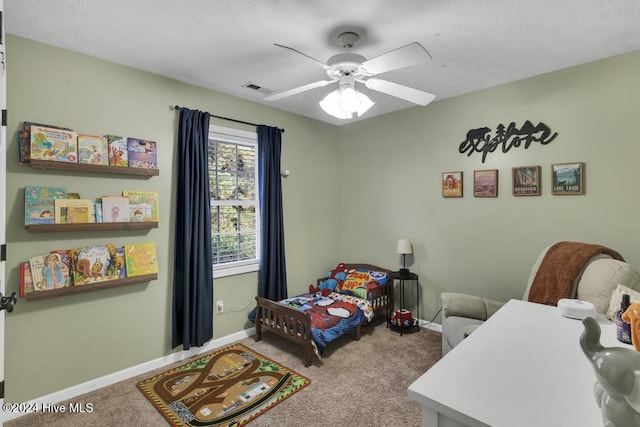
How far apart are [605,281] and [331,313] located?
80.6 inches

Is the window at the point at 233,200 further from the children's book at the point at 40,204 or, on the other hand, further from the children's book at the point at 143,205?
the children's book at the point at 40,204

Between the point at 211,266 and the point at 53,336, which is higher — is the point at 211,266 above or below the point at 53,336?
above

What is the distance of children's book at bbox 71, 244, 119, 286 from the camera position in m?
2.28

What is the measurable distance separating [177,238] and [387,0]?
241 centimetres

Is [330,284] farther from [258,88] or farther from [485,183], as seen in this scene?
[258,88]

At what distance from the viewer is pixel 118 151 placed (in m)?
2.47

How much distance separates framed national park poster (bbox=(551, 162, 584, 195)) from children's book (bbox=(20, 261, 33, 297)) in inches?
159

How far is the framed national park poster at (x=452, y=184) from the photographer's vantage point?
10.7 feet

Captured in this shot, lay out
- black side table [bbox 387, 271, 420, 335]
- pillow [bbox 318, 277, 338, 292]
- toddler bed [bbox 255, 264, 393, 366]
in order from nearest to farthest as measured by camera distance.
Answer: toddler bed [bbox 255, 264, 393, 366], black side table [bbox 387, 271, 420, 335], pillow [bbox 318, 277, 338, 292]

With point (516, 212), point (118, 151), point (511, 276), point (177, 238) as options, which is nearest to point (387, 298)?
point (511, 276)

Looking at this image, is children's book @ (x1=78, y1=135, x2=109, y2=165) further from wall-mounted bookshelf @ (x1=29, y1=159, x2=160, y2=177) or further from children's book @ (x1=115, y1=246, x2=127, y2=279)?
children's book @ (x1=115, y1=246, x2=127, y2=279)

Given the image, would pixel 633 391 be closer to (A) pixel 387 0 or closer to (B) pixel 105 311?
(A) pixel 387 0

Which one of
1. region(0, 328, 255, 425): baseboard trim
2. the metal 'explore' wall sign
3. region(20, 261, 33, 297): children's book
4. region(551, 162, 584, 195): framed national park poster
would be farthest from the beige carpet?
the metal 'explore' wall sign

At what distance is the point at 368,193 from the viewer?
4066 mm
